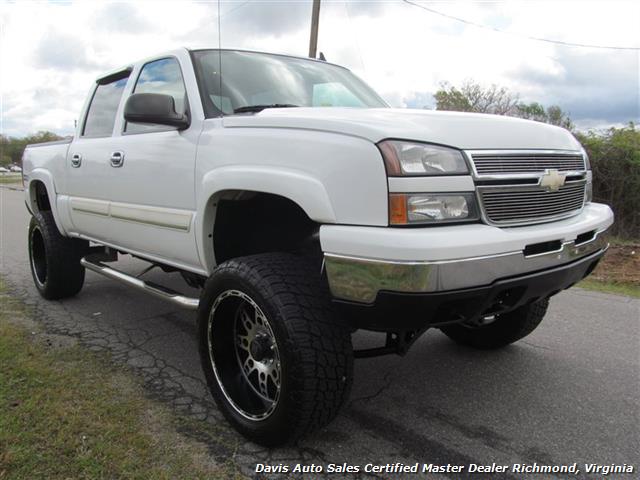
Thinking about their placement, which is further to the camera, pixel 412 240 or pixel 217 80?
pixel 217 80

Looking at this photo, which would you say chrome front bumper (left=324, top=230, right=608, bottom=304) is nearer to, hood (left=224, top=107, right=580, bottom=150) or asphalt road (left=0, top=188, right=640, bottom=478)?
hood (left=224, top=107, right=580, bottom=150)

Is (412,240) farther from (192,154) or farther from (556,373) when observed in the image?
(556,373)

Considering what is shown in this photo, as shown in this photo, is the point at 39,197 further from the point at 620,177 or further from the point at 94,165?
the point at 620,177

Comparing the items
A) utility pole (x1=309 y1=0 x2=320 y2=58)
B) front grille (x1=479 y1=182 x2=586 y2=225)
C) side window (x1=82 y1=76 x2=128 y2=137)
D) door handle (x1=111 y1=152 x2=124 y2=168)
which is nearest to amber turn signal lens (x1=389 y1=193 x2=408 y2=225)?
front grille (x1=479 y1=182 x2=586 y2=225)

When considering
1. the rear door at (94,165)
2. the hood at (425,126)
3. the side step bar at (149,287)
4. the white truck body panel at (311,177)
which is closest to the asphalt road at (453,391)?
the side step bar at (149,287)

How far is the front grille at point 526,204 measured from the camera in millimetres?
2156

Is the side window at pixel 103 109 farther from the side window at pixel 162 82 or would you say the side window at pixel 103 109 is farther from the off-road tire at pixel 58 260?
the off-road tire at pixel 58 260

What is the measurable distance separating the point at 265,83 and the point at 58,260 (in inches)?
111

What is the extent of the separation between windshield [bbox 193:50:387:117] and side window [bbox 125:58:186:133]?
184 mm

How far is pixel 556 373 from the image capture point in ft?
11.2

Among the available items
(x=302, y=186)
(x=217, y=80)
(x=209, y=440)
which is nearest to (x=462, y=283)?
(x=302, y=186)

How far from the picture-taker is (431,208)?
2.03m

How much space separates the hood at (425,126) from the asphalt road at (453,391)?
1.44m

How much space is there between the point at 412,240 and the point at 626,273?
611cm
